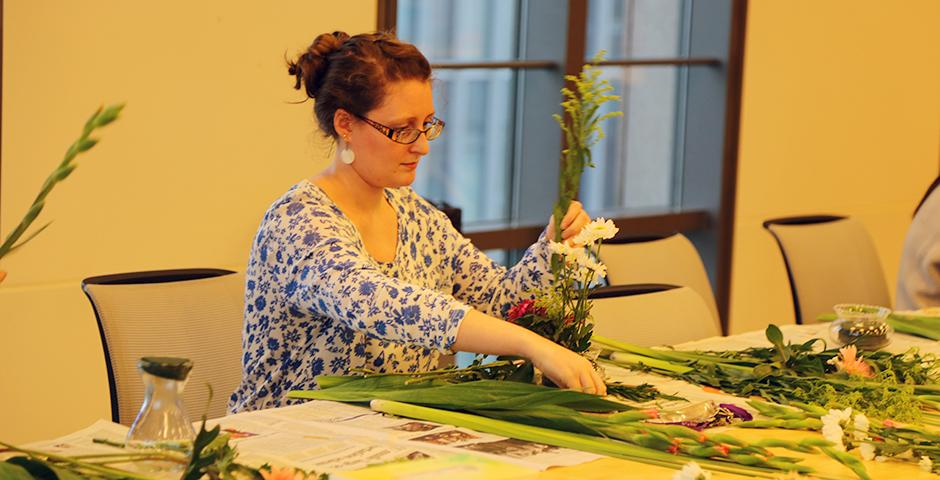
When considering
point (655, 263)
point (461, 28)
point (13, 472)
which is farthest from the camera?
point (461, 28)

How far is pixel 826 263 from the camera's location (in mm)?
4531

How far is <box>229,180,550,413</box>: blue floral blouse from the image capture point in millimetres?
2445

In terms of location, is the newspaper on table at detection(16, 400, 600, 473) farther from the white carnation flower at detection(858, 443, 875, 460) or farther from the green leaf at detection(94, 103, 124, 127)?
the green leaf at detection(94, 103, 124, 127)

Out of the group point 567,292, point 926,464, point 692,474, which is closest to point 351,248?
point 567,292

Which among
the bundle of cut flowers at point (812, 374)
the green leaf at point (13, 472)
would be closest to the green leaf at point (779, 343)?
the bundle of cut flowers at point (812, 374)

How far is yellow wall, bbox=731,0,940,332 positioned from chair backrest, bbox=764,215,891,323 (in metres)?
1.57

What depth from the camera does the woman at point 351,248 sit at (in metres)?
2.52

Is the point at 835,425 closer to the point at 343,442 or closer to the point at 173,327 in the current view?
the point at 343,442

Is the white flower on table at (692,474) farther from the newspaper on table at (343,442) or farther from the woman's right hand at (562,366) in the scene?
the woman's right hand at (562,366)

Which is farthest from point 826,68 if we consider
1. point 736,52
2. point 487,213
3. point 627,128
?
point 487,213

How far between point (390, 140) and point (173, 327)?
64 cm

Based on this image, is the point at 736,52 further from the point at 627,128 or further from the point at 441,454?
the point at 441,454

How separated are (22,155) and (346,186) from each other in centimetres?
129

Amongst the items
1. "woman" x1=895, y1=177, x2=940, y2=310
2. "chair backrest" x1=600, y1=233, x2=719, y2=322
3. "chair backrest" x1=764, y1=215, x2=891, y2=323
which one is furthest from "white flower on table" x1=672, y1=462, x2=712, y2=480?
"chair backrest" x1=764, y1=215, x2=891, y2=323
